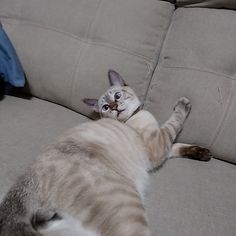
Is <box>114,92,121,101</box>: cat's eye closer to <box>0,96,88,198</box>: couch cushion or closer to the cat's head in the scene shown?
the cat's head

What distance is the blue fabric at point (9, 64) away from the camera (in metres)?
1.79

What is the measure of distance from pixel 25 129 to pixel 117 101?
0.45 meters

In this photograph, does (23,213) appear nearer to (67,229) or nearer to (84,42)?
(67,229)

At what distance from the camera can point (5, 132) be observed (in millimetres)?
1633

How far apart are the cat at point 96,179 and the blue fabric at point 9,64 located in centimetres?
52

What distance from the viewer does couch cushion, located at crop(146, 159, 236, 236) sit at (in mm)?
1146

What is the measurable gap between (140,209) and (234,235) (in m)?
0.31

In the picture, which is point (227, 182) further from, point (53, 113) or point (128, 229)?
point (53, 113)

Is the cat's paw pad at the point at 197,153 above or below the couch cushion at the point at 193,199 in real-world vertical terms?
above

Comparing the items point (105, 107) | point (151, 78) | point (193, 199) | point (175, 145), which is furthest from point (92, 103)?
point (193, 199)

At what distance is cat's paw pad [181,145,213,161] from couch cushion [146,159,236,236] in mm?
22

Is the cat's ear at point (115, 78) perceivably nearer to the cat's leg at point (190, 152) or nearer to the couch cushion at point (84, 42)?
the couch cushion at point (84, 42)

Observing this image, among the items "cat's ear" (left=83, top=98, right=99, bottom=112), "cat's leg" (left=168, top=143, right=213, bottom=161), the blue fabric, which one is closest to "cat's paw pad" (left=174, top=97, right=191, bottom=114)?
"cat's leg" (left=168, top=143, right=213, bottom=161)

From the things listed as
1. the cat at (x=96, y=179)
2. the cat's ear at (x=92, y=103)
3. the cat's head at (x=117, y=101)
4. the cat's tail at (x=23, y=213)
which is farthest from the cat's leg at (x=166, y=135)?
the cat's tail at (x=23, y=213)
